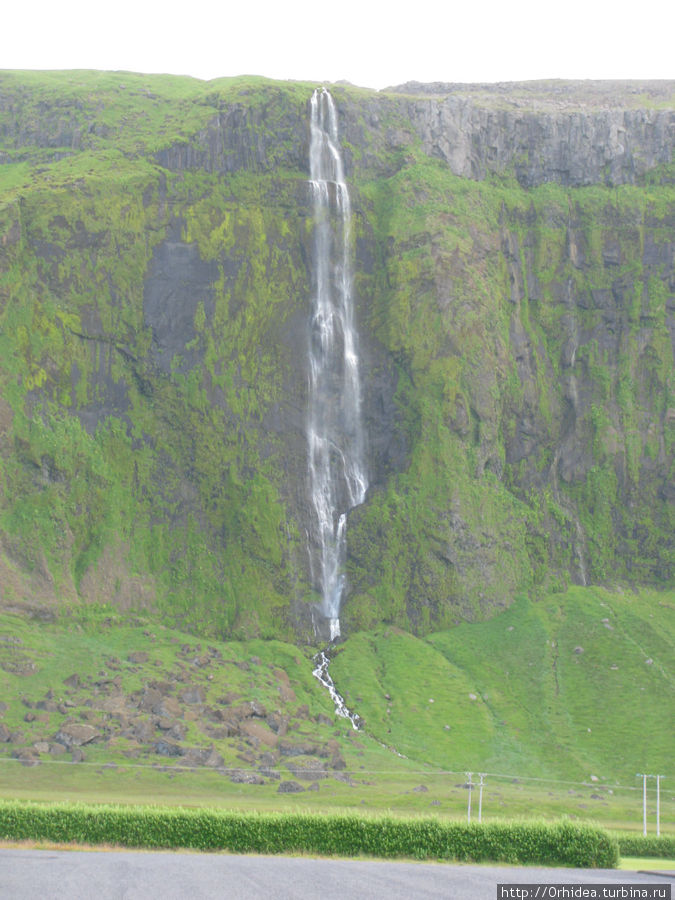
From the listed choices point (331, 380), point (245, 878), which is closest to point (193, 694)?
point (331, 380)

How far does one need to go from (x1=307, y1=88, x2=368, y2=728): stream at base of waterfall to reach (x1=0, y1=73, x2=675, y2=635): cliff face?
4.32 feet

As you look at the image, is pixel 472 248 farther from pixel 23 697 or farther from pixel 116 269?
pixel 23 697

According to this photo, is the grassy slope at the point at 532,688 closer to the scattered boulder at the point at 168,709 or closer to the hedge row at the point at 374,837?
the scattered boulder at the point at 168,709

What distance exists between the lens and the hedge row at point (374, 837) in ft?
107

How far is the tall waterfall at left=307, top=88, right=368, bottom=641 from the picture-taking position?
309 feet

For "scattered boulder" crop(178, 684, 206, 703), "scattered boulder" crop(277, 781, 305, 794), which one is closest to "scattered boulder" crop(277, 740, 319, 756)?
"scattered boulder" crop(277, 781, 305, 794)

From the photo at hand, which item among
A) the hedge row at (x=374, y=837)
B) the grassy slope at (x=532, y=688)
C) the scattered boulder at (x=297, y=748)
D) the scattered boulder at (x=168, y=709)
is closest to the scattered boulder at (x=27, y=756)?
the scattered boulder at (x=168, y=709)

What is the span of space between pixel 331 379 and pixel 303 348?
4080 millimetres

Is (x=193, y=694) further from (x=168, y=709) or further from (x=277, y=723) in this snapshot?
(x=277, y=723)

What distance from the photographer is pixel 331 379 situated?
10081 cm

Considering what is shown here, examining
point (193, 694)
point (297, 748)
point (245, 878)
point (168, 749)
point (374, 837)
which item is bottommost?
point (297, 748)

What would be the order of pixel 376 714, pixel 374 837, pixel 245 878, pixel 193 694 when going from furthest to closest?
pixel 376 714 < pixel 193 694 < pixel 374 837 < pixel 245 878

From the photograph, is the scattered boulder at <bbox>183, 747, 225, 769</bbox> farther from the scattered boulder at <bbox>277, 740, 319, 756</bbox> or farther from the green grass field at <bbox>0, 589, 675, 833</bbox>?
the scattered boulder at <bbox>277, 740, 319, 756</bbox>

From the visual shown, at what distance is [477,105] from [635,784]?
76274 millimetres
